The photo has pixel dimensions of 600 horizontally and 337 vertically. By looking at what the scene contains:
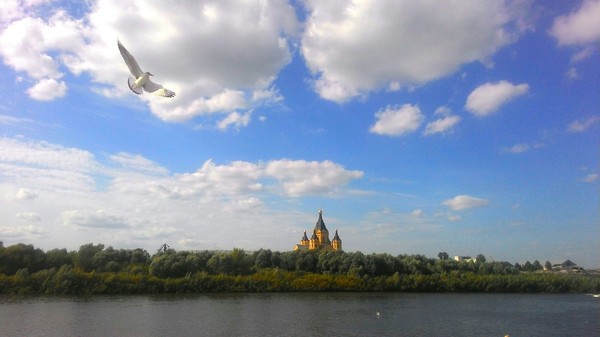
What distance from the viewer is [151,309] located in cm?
3591

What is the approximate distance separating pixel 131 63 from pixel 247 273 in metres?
50.1

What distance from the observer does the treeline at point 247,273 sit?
155 feet

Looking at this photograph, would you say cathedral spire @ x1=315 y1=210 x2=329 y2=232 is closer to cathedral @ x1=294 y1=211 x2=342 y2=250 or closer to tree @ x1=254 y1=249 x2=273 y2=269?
cathedral @ x1=294 y1=211 x2=342 y2=250

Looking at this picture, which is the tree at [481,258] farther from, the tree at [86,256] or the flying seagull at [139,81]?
the flying seagull at [139,81]

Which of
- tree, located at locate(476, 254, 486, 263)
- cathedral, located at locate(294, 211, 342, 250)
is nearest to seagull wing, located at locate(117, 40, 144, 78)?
tree, located at locate(476, 254, 486, 263)

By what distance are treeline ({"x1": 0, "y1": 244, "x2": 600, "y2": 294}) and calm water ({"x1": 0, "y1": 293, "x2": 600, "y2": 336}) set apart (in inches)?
150

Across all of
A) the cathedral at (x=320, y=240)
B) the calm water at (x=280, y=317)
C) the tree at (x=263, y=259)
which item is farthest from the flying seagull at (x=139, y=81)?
the cathedral at (x=320, y=240)

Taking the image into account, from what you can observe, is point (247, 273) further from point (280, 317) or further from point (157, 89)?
point (157, 89)

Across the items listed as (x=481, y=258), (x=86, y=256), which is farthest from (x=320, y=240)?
(x=86, y=256)

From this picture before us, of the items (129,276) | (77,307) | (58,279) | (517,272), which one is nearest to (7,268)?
(58,279)

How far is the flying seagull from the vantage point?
424 inches

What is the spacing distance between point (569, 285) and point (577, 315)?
1227 inches

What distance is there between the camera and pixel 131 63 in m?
10.9

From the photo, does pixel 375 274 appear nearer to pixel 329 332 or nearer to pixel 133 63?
pixel 329 332
